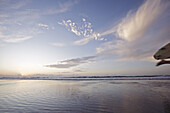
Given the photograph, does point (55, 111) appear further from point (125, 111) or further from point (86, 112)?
point (125, 111)

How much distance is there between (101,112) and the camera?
5277 mm

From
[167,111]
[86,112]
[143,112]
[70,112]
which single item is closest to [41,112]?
[70,112]

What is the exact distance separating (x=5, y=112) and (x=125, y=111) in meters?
6.24

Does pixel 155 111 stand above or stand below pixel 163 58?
below

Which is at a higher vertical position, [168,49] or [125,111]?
[168,49]

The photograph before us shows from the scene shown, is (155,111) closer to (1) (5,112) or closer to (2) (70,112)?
(2) (70,112)

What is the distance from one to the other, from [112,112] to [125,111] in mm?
695

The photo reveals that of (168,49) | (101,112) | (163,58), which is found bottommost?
(101,112)

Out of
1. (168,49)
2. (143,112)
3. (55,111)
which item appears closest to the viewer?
(168,49)

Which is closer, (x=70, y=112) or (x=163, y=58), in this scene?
(x=163, y=58)

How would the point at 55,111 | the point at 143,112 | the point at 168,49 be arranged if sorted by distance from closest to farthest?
1. the point at 168,49
2. the point at 143,112
3. the point at 55,111

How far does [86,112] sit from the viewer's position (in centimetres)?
529

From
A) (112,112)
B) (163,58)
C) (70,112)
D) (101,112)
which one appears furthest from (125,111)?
(163,58)

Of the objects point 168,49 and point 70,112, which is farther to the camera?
point 70,112
